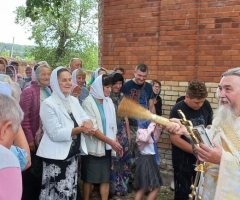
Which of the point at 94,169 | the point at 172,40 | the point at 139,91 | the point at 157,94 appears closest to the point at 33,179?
the point at 94,169

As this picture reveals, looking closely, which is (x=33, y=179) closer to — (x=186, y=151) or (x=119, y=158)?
(x=119, y=158)

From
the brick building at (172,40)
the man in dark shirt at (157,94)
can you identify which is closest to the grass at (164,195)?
the brick building at (172,40)

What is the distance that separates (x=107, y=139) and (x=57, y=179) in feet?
2.82

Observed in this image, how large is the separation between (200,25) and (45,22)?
69.8 ft

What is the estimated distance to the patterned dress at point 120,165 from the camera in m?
5.20

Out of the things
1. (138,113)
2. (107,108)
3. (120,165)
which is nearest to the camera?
(138,113)

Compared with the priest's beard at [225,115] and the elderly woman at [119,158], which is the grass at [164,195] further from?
the priest's beard at [225,115]

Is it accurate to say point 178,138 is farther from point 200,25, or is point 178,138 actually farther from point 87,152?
point 200,25

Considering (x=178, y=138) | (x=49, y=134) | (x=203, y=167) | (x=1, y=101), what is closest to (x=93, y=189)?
(x=49, y=134)

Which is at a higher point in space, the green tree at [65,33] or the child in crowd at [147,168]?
the green tree at [65,33]

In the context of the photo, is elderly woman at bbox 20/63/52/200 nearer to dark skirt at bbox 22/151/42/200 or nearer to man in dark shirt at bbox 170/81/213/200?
dark skirt at bbox 22/151/42/200

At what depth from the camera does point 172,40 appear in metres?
5.98

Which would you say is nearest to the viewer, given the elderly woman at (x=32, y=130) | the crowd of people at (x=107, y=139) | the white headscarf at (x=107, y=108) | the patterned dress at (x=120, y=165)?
the crowd of people at (x=107, y=139)

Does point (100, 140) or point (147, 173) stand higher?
point (100, 140)
